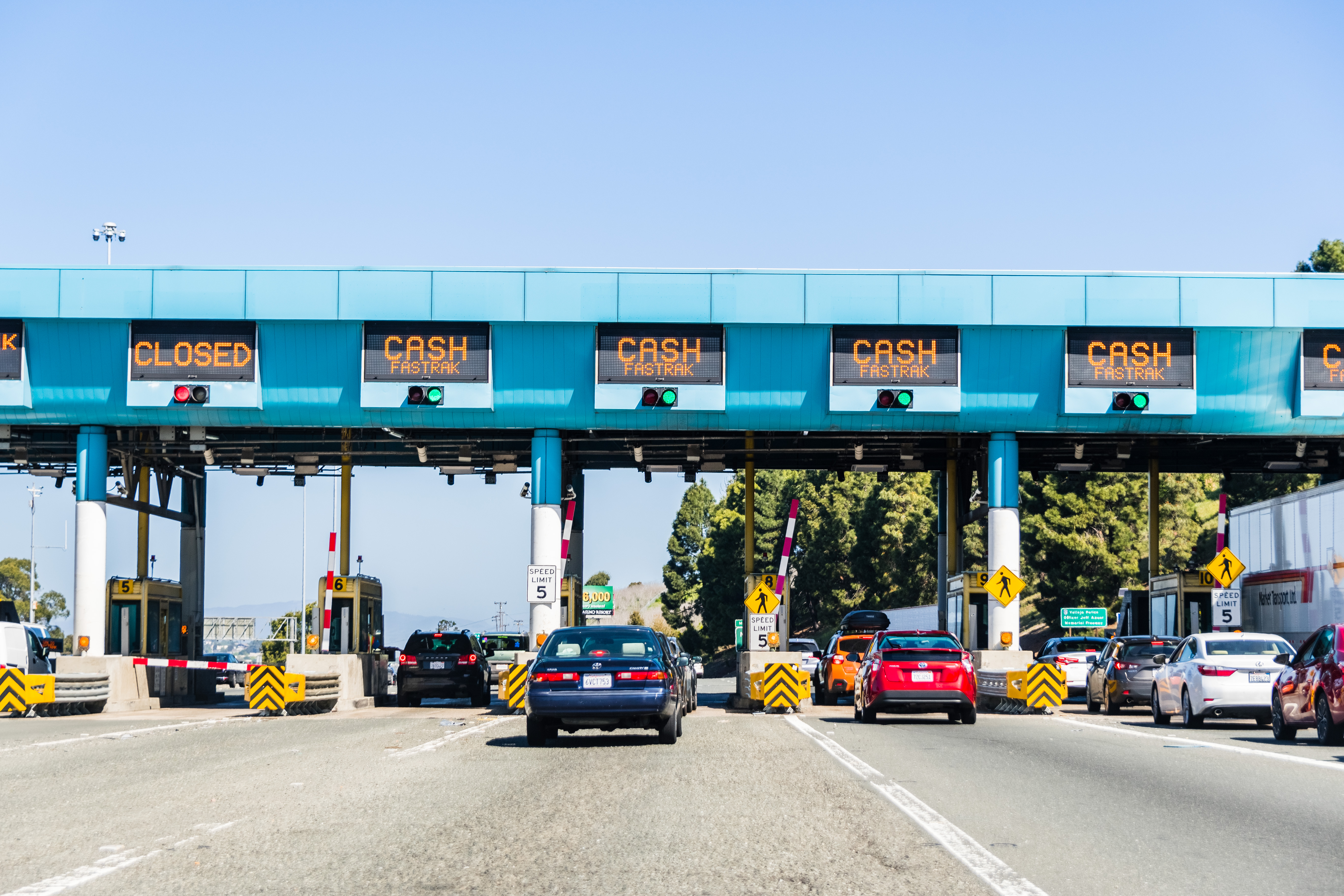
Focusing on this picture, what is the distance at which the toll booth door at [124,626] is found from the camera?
124 ft

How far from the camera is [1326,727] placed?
19.4 metres

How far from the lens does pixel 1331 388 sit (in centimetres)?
3281

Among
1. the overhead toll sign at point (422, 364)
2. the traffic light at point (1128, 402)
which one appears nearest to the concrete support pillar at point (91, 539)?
the overhead toll sign at point (422, 364)

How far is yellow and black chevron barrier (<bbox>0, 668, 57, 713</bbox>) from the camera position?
1137 inches

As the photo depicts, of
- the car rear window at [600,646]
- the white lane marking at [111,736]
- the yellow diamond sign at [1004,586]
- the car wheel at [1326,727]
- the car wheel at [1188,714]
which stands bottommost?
the white lane marking at [111,736]

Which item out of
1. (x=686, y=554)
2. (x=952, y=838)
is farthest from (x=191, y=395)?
(x=686, y=554)

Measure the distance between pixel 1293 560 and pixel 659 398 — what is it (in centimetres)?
1352

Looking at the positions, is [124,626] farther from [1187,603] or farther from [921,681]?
[1187,603]

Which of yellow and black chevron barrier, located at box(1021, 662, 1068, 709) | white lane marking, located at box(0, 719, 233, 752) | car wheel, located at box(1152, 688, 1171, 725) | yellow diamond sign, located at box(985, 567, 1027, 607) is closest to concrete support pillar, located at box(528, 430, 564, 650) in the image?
white lane marking, located at box(0, 719, 233, 752)

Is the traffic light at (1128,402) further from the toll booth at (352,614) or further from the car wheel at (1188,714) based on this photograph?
the toll booth at (352,614)

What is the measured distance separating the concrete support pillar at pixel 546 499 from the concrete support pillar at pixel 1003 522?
355 inches

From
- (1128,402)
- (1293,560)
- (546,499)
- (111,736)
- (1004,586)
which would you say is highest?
(1128,402)

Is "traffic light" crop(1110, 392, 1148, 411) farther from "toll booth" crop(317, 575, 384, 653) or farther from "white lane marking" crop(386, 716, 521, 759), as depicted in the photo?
"toll booth" crop(317, 575, 384, 653)

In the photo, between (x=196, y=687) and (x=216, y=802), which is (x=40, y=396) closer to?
(x=196, y=687)
